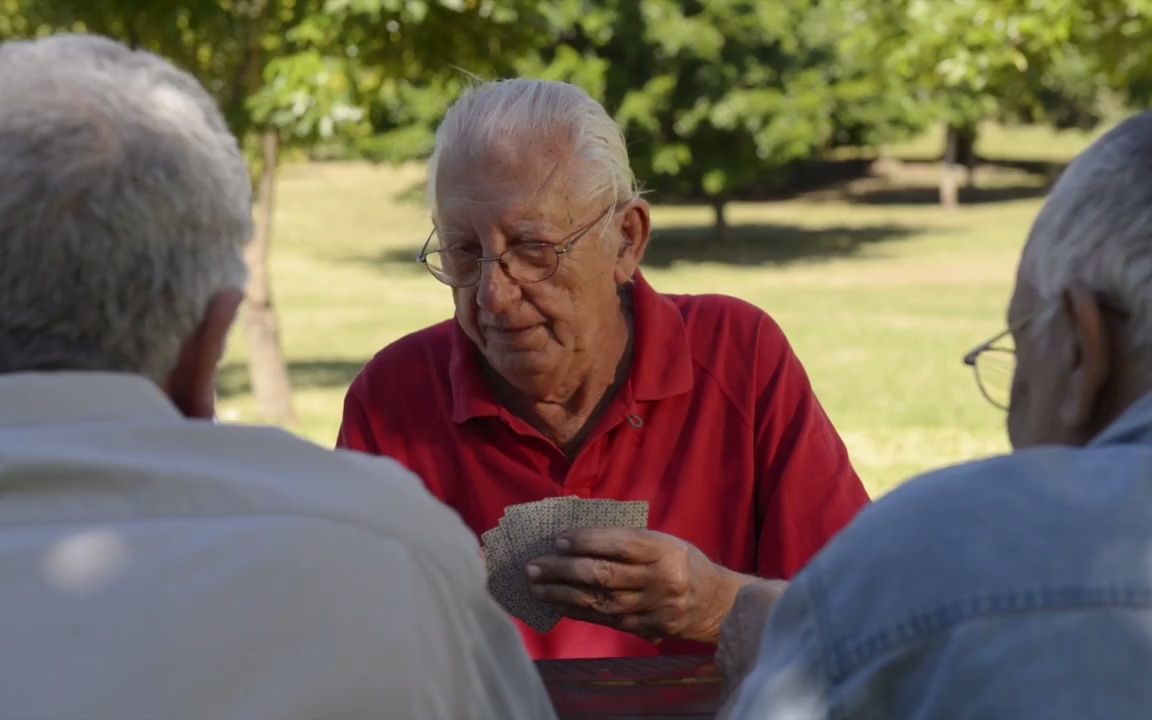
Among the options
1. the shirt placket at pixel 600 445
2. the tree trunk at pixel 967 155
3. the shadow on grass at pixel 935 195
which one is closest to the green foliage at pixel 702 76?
the shadow on grass at pixel 935 195

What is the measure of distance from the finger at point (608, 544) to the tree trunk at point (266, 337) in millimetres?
10091

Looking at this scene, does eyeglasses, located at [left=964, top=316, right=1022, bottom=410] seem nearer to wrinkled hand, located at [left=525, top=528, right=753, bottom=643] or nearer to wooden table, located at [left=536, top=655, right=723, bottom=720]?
wooden table, located at [left=536, top=655, right=723, bottom=720]

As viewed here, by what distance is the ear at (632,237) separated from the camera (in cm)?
335

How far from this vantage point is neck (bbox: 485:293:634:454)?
326 centimetres

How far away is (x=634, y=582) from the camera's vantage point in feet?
8.83

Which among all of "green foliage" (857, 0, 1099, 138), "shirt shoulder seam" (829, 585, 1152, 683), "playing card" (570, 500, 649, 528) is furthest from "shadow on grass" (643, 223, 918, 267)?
"shirt shoulder seam" (829, 585, 1152, 683)

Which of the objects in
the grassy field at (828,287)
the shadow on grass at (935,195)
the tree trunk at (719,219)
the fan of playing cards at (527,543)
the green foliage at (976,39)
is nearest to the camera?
the fan of playing cards at (527,543)

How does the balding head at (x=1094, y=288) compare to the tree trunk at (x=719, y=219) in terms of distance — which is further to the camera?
the tree trunk at (x=719, y=219)

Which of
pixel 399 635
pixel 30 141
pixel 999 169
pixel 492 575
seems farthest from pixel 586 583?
pixel 999 169

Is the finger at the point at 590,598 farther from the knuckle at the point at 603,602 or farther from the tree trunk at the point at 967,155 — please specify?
the tree trunk at the point at 967,155

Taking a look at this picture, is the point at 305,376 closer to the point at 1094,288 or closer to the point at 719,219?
the point at 1094,288

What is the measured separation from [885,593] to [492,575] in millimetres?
1533

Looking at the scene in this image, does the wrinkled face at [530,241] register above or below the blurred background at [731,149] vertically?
above

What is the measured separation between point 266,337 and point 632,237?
981 centimetres
